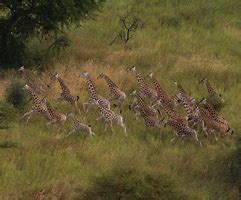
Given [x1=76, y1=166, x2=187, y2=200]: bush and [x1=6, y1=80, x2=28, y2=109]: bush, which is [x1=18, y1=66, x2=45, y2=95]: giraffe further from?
[x1=76, y1=166, x2=187, y2=200]: bush

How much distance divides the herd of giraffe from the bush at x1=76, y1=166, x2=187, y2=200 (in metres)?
4.10

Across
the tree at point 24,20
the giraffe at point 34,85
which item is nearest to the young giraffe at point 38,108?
the giraffe at point 34,85

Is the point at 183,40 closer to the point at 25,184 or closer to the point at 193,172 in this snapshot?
the point at 193,172

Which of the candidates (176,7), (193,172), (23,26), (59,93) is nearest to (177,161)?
(193,172)

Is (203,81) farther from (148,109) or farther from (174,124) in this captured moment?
(174,124)

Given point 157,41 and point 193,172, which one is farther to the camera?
point 157,41

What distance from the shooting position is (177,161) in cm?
1341

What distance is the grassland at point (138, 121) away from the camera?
453 inches

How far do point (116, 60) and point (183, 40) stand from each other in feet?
13.4

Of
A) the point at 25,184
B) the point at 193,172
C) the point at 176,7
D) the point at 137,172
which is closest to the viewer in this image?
the point at 137,172

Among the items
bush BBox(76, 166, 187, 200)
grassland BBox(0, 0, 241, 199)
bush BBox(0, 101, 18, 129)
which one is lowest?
grassland BBox(0, 0, 241, 199)

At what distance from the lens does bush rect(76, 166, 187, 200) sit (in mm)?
9828

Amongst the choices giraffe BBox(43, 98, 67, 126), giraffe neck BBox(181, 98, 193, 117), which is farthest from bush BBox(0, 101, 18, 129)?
giraffe neck BBox(181, 98, 193, 117)

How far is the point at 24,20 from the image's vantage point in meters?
20.9
